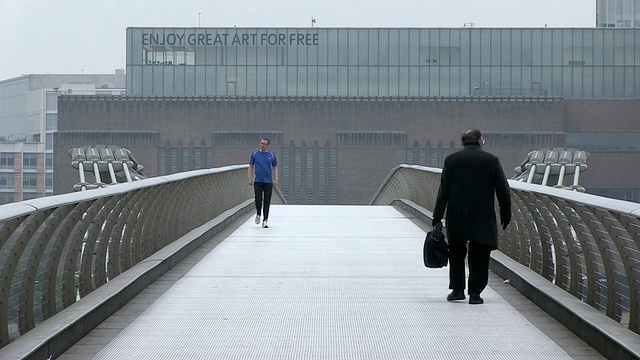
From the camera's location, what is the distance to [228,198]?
23.7m

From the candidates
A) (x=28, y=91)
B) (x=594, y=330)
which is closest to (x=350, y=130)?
(x=594, y=330)

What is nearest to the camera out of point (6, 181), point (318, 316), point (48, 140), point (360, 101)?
point (318, 316)

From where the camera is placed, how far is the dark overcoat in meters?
9.87

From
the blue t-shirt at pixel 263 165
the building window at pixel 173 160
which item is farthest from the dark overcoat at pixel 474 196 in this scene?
the building window at pixel 173 160

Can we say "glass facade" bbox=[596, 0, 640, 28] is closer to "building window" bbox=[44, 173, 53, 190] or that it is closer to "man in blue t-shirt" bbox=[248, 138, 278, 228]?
"man in blue t-shirt" bbox=[248, 138, 278, 228]

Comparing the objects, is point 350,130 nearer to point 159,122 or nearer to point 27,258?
point 159,122

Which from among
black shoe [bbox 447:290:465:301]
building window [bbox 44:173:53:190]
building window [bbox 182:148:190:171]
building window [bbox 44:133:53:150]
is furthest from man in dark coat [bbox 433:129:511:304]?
building window [bbox 44:133:53:150]

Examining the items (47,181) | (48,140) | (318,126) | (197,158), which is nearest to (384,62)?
(318,126)

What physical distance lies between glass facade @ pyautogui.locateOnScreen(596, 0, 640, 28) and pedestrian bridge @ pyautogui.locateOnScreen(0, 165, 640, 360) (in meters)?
73.7

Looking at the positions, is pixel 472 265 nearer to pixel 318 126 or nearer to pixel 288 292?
pixel 288 292

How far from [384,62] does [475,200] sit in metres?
71.5

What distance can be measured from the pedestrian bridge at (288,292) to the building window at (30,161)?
120 metres

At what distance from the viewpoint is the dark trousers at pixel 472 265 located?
9953 mm

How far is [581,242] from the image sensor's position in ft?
29.7
